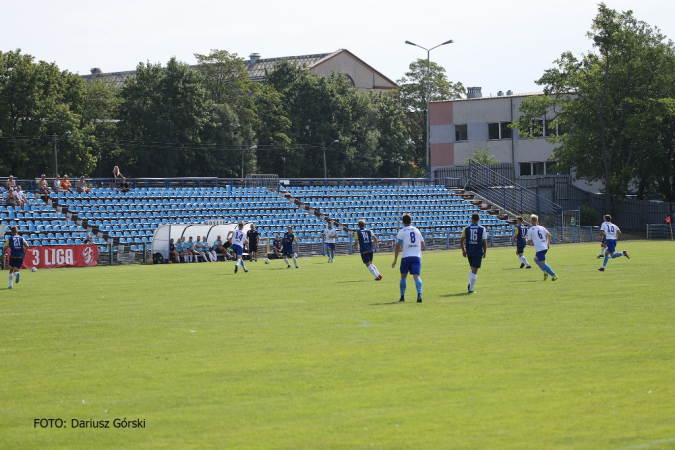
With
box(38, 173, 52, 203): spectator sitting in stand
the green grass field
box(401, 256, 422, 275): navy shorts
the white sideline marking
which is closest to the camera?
the white sideline marking

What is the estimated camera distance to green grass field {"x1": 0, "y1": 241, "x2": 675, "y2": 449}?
815 cm

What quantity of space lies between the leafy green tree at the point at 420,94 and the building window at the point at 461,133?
2111cm

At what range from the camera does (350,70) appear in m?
122

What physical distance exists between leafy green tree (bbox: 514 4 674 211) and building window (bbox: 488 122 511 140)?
1138 cm

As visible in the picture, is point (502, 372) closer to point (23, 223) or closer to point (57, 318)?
point (57, 318)

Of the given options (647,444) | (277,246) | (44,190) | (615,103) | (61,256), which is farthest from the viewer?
(615,103)

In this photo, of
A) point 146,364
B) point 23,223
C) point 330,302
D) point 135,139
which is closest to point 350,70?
point 135,139

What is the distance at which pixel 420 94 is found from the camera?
10856cm

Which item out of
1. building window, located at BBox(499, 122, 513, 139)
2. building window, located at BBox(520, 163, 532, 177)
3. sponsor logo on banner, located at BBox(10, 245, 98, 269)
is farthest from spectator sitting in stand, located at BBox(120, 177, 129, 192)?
building window, located at BBox(520, 163, 532, 177)

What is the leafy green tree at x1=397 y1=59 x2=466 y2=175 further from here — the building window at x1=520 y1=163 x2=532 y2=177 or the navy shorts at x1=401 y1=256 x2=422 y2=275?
the navy shorts at x1=401 y1=256 x2=422 y2=275

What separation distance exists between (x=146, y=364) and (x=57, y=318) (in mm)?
7171

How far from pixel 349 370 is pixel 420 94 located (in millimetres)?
99321

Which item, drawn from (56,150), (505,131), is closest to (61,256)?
(56,150)

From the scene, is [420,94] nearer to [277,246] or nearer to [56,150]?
[56,150]
